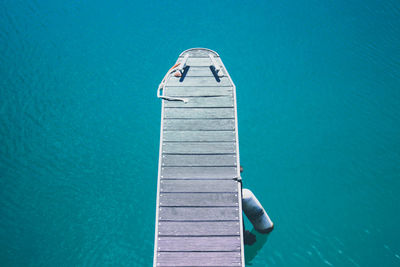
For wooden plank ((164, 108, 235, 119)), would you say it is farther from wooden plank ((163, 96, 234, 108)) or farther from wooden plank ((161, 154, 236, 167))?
wooden plank ((161, 154, 236, 167))

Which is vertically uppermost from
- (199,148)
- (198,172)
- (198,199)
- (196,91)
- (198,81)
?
(198,81)

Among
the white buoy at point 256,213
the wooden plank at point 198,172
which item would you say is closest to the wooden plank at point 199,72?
the wooden plank at point 198,172

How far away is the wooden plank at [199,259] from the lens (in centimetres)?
655

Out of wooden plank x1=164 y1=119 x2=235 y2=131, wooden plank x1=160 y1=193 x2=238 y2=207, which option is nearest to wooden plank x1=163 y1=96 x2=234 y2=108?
wooden plank x1=164 y1=119 x2=235 y2=131

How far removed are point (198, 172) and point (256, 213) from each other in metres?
2.27

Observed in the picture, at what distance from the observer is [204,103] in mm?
8492

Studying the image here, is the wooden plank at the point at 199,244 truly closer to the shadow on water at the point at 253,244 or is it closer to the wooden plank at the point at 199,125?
the shadow on water at the point at 253,244

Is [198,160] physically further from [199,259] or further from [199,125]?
[199,259]

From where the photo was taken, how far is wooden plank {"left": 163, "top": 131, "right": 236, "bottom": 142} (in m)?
7.94

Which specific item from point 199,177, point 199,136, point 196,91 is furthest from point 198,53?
point 199,177

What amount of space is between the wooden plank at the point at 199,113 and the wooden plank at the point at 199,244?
327 cm

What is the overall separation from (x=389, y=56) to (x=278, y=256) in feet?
33.6

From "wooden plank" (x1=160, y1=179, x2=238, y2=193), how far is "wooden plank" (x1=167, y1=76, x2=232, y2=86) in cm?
311

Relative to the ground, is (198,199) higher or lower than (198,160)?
lower
